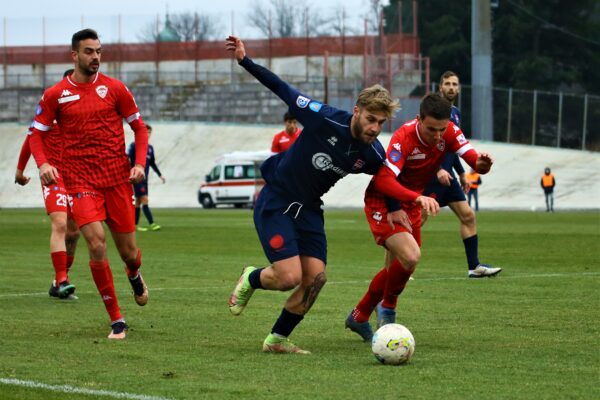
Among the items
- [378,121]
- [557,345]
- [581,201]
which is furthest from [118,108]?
[581,201]

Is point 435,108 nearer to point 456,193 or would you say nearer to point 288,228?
point 288,228

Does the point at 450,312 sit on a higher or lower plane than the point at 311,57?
lower

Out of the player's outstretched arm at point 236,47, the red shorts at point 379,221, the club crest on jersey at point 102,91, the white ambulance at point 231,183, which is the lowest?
the white ambulance at point 231,183

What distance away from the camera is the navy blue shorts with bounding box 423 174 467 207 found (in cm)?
1404

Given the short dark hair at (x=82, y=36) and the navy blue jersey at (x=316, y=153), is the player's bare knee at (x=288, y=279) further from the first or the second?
the short dark hair at (x=82, y=36)

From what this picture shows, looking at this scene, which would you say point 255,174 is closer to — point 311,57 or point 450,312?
point 311,57

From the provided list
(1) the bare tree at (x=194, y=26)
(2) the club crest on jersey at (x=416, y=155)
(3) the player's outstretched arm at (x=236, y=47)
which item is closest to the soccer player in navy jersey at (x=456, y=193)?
(2) the club crest on jersey at (x=416, y=155)

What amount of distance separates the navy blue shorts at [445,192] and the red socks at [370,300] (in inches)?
173

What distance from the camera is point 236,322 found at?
411 inches

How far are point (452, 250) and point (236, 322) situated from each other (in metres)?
10.4

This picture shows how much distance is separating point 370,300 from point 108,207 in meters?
2.25

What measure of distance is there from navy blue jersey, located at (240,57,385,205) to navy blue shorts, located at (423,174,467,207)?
5224mm

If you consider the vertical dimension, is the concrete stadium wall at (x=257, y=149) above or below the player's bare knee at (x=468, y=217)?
below

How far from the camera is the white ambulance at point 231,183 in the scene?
52.9 m
